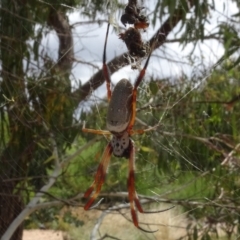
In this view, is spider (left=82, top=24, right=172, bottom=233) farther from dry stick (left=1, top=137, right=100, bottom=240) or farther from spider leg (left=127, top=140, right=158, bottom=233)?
dry stick (left=1, top=137, right=100, bottom=240)

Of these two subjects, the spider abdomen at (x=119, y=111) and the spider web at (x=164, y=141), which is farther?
the spider web at (x=164, y=141)

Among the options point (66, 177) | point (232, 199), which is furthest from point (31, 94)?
point (66, 177)

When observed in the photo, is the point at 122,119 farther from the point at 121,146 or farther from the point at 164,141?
the point at 164,141

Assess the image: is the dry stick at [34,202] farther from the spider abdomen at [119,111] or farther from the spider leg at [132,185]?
the spider abdomen at [119,111]

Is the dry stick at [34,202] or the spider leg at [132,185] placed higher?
the dry stick at [34,202]

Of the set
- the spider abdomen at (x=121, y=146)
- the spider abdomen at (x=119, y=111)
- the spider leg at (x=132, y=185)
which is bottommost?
the spider leg at (x=132, y=185)

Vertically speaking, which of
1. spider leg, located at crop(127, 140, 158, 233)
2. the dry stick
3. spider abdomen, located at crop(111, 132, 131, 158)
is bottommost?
spider leg, located at crop(127, 140, 158, 233)

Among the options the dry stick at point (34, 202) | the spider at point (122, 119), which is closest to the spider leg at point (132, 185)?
the spider at point (122, 119)

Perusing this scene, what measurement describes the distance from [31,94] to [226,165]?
573mm

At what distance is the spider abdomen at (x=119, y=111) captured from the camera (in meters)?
0.61

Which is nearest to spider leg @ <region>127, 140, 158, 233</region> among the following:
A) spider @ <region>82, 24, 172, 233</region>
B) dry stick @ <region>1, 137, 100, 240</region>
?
spider @ <region>82, 24, 172, 233</region>

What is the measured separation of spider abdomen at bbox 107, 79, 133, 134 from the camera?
0.61 metres

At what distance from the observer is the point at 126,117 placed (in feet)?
2.03

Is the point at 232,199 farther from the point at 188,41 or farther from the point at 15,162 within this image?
the point at 15,162
